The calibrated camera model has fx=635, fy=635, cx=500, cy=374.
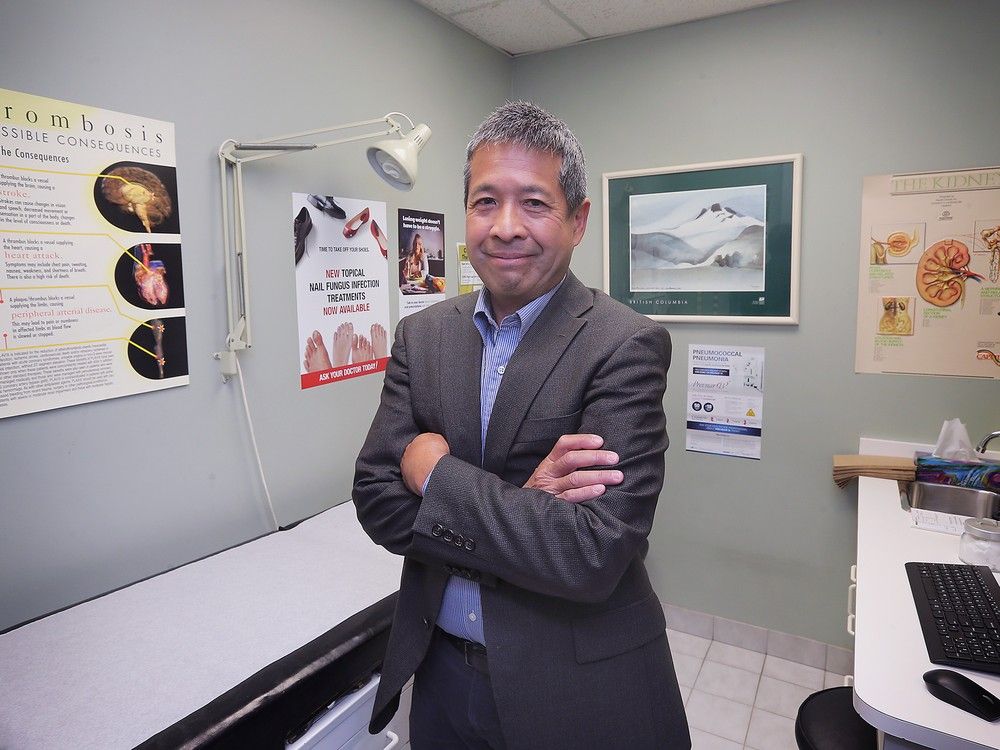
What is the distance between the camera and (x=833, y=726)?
4.95 ft

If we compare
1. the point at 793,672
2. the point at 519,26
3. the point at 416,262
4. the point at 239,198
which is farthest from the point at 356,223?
the point at 793,672

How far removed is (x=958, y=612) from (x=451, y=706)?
43.7 inches

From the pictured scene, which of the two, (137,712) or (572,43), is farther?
(572,43)

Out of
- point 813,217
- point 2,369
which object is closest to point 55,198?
point 2,369

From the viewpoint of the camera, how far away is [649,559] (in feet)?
9.91

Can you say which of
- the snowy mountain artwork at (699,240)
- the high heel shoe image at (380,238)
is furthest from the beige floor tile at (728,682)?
the high heel shoe image at (380,238)

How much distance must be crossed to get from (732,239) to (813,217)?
312mm

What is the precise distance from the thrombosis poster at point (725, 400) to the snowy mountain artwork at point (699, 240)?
11.5 inches

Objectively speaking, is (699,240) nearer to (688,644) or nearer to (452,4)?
(452,4)

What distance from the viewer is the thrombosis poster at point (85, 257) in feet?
4.42

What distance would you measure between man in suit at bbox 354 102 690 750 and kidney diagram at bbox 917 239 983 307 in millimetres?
1812

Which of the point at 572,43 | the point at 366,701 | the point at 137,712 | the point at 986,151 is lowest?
the point at 366,701

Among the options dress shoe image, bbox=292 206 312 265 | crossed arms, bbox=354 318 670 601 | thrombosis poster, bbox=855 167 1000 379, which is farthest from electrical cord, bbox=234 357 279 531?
thrombosis poster, bbox=855 167 1000 379

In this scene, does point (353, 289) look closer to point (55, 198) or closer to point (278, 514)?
point (278, 514)
